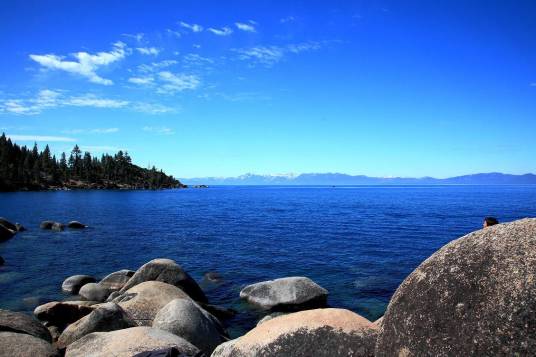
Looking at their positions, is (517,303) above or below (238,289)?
above

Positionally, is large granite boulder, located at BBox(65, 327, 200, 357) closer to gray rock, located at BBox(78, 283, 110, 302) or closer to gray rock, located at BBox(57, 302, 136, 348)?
gray rock, located at BBox(57, 302, 136, 348)

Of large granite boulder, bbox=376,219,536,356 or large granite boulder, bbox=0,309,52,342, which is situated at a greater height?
large granite boulder, bbox=376,219,536,356

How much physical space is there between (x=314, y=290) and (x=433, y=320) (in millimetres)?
16280

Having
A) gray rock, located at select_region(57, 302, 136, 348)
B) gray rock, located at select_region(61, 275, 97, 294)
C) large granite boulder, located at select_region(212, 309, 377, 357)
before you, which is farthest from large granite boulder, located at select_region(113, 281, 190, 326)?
gray rock, located at select_region(61, 275, 97, 294)

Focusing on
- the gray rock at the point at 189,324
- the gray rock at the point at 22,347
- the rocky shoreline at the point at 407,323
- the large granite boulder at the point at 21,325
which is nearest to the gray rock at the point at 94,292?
the rocky shoreline at the point at 407,323

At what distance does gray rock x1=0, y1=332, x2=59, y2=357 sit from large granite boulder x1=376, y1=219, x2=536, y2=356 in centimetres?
884

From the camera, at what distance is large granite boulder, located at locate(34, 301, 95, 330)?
1731 centimetres

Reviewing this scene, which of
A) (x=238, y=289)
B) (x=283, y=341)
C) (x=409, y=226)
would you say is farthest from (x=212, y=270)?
(x=409, y=226)

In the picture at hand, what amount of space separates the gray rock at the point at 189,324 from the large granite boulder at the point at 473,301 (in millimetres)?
8285

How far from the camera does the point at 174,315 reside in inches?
529

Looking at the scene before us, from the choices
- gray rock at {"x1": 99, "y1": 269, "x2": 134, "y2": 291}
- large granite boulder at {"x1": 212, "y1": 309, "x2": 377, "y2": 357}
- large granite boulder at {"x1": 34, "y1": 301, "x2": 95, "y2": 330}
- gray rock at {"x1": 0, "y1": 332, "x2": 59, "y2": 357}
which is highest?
large granite boulder at {"x1": 212, "y1": 309, "x2": 377, "y2": 357}

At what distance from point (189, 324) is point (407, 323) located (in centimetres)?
903

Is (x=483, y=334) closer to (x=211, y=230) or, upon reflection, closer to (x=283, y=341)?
(x=283, y=341)

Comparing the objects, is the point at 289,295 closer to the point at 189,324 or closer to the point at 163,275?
the point at 163,275
